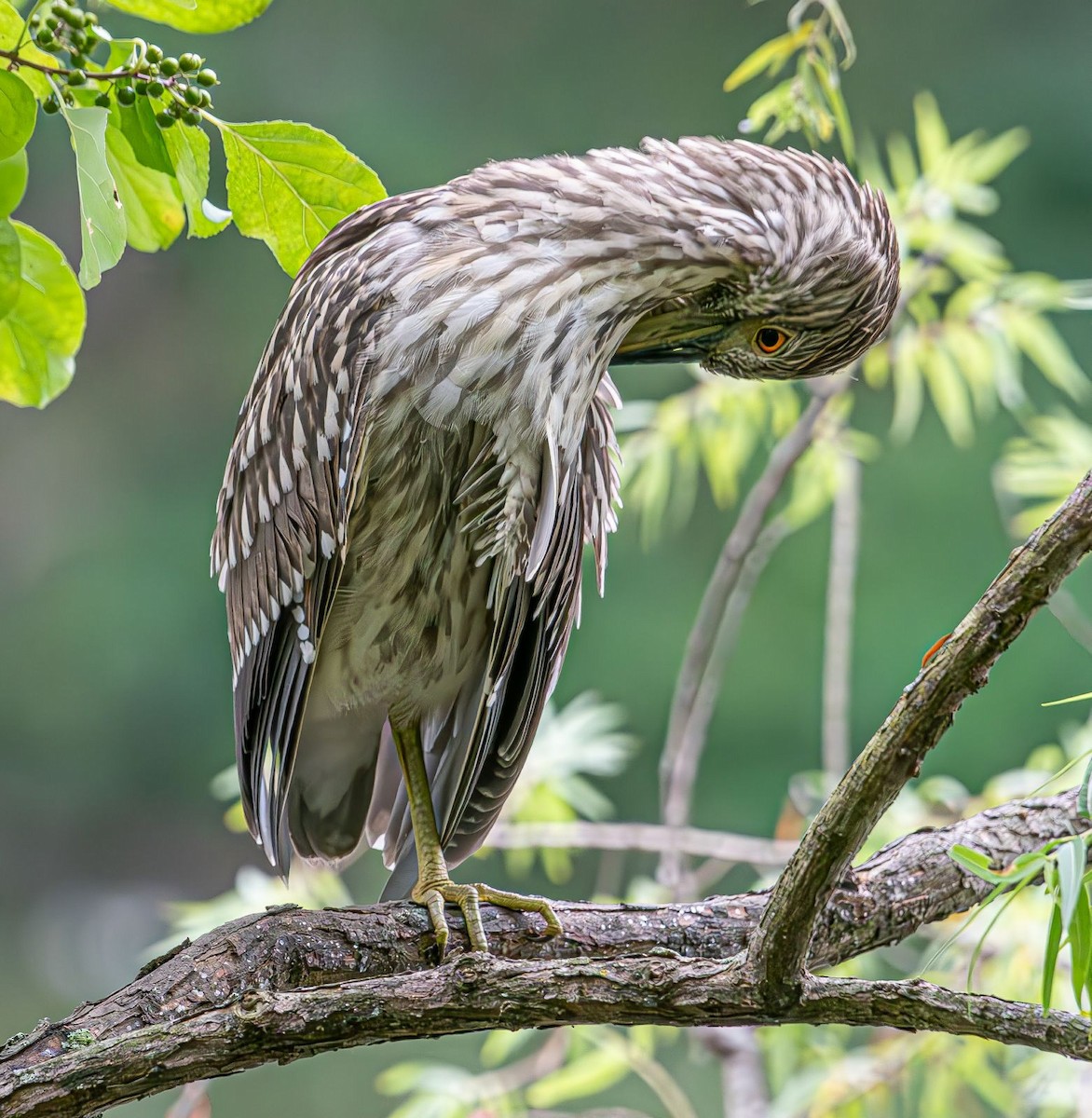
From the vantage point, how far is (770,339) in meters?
1.54

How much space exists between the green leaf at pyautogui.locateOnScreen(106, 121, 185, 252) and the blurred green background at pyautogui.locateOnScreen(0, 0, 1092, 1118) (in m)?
4.83

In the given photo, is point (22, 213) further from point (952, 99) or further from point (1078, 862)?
point (1078, 862)

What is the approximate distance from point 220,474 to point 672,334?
515 centimetres

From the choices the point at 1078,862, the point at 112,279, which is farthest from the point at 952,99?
the point at 1078,862

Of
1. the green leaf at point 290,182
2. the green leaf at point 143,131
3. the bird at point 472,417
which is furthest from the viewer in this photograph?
the bird at point 472,417

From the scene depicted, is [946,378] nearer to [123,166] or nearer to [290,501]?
[290,501]

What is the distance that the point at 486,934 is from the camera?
4.68 feet

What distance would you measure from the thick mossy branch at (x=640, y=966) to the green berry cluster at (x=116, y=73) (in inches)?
24.9

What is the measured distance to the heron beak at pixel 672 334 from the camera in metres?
1.49

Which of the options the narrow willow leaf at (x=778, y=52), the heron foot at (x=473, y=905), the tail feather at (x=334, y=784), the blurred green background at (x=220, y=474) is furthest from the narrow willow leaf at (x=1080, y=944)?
the blurred green background at (x=220, y=474)

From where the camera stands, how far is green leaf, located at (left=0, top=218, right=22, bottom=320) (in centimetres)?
87

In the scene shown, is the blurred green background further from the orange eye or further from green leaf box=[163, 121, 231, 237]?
green leaf box=[163, 121, 231, 237]

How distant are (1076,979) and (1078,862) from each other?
0.07 meters

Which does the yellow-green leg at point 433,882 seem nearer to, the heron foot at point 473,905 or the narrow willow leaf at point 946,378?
the heron foot at point 473,905
